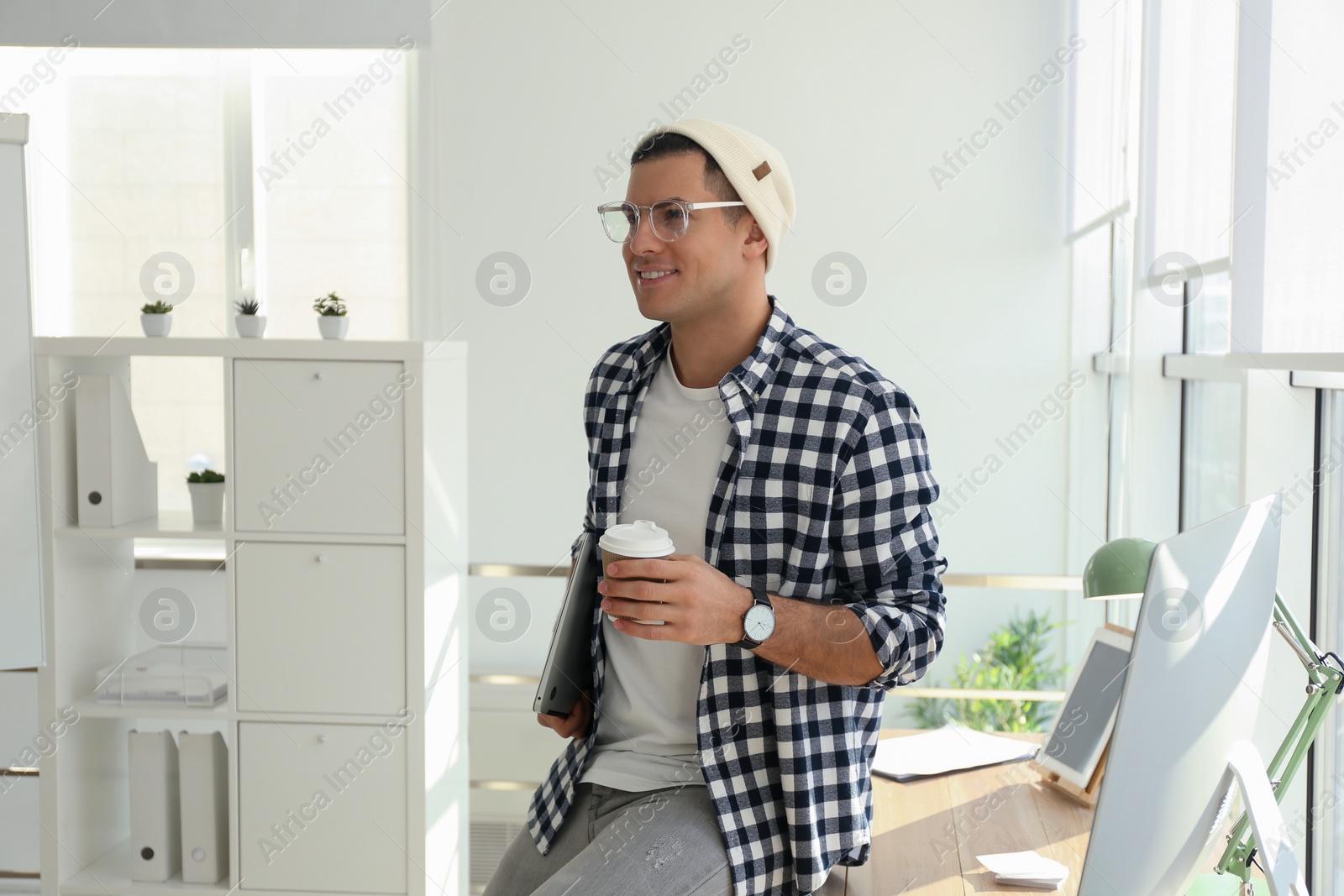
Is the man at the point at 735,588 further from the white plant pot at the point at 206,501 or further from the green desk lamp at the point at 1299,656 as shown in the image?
the white plant pot at the point at 206,501

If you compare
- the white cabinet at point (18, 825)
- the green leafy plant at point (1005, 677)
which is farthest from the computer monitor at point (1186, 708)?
the white cabinet at point (18, 825)

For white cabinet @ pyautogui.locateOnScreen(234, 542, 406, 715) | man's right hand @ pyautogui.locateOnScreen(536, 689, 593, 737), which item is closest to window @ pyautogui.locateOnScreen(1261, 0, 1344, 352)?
man's right hand @ pyautogui.locateOnScreen(536, 689, 593, 737)

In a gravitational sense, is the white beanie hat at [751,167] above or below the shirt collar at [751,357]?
above

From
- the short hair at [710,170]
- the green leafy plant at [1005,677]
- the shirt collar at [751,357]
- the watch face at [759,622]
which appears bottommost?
the green leafy plant at [1005,677]

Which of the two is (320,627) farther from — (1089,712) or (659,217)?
(1089,712)

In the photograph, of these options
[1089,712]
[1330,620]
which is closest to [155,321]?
[1089,712]

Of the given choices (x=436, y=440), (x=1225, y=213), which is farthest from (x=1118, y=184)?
(x=436, y=440)

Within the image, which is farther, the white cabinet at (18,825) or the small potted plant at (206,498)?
the white cabinet at (18,825)

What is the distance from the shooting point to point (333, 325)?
2.61 m

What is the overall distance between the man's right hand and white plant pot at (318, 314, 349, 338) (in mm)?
1418

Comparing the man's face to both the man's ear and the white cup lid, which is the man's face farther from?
the white cup lid

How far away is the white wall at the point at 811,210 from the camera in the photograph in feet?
13.2

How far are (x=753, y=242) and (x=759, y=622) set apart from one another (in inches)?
21.7

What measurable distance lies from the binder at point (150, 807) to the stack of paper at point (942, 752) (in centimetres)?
174
